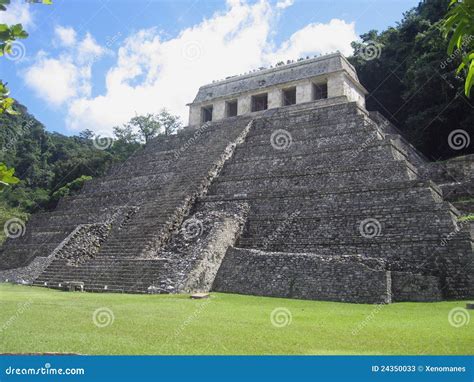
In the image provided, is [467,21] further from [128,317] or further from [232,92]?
[232,92]

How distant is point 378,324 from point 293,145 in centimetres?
1243

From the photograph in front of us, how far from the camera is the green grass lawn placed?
470cm

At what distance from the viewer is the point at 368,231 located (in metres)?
11.4

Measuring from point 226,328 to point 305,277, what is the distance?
443cm

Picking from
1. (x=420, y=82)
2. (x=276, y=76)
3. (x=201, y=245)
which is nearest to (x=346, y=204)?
(x=201, y=245)

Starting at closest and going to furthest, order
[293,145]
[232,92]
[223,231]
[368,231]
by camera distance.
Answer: [368,231] < [223,231] < [293,145] < [232,92]

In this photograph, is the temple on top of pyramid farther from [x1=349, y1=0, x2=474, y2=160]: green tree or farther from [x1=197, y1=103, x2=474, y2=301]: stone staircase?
[x1=197, y1=103, x2=474, y2=301]: stone staircase

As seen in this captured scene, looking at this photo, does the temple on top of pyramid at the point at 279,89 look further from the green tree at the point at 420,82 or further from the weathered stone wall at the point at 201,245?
the weathered stone wall at the point at 201,245

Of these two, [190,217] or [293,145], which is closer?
[190,217]

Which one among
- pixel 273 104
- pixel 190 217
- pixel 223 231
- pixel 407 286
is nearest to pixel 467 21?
pixel 407 286

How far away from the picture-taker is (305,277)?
1000 cm

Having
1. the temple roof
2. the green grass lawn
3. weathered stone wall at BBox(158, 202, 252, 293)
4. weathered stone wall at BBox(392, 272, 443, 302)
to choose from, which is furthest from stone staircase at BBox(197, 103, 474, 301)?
the temple roof

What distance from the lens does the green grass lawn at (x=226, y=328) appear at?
4.70 m

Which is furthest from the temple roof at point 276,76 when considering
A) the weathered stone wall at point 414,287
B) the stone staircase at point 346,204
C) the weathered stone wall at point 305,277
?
the weathered stone wall at point 414,287
